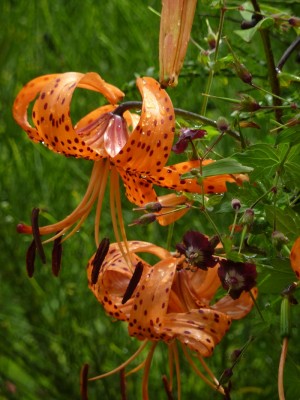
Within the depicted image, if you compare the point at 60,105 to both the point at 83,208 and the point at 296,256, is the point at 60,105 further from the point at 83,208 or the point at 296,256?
the point at 296,256

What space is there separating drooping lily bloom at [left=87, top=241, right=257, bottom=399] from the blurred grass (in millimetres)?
787

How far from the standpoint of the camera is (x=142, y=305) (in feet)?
4.16

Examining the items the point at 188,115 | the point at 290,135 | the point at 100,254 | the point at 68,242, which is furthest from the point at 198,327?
the point at 68,242

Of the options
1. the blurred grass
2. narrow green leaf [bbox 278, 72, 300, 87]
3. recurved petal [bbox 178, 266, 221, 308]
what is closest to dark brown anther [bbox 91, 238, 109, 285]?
recurved petal [bbox 178, 266, 221, 308]

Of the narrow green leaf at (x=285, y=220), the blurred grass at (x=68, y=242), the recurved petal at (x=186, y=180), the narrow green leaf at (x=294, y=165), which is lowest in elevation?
the blurred grass at (x=68, y=242)

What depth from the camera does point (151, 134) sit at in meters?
1.14

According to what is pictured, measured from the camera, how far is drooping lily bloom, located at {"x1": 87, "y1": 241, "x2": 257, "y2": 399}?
4.15 feet

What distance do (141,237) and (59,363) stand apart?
342mm

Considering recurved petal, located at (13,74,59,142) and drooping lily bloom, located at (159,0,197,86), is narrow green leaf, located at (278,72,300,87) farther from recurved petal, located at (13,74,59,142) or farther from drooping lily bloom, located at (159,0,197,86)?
recurved petal, located at (13,74,59,142)

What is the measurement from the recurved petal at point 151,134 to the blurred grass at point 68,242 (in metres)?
0.95

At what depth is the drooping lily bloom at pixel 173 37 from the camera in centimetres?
106

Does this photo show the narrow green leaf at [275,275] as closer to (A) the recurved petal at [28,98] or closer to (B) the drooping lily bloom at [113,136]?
(B) the drooping lily bloom at [113,136]

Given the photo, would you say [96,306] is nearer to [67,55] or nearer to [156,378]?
[156,378]

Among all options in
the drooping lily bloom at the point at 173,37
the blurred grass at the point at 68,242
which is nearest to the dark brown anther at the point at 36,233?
the drooping lily bloom at the point at 173,37
